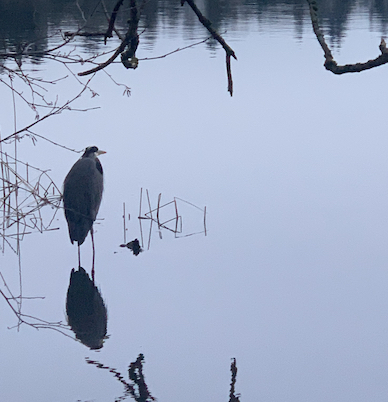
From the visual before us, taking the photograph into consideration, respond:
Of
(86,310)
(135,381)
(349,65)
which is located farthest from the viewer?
(86,310)

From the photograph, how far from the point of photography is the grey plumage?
5.92 meters

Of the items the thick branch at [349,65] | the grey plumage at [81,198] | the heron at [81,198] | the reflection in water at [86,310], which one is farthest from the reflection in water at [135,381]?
the thick branch at [349,65]

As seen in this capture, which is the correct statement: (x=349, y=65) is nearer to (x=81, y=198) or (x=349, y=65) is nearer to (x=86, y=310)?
(x=86, y=310)

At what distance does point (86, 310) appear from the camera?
504cm

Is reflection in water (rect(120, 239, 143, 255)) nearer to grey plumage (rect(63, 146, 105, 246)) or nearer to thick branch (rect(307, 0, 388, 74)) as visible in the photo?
grey plumage (rect(63, 146, 105, 246))

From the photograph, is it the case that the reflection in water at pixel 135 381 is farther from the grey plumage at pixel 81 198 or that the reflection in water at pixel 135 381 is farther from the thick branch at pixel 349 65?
the thick branch at pixel 349 65

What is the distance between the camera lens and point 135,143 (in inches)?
382

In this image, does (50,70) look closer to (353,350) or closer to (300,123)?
(300,123)

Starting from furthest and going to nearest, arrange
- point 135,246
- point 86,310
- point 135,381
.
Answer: point 135,246 < point 86,310 < point 135,381

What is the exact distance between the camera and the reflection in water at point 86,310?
460 centimetres

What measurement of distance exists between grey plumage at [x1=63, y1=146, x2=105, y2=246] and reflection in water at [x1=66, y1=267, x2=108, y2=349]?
1.16 feet

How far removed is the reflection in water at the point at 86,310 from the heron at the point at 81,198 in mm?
307

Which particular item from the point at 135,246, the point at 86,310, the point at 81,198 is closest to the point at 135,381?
the point at 86,310

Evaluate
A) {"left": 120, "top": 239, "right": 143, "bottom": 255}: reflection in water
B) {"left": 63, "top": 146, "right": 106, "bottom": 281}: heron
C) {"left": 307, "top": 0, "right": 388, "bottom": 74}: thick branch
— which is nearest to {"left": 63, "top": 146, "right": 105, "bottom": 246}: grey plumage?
{"left": 63, "top": 146, "right": 106, "bottom": 281}: heron
